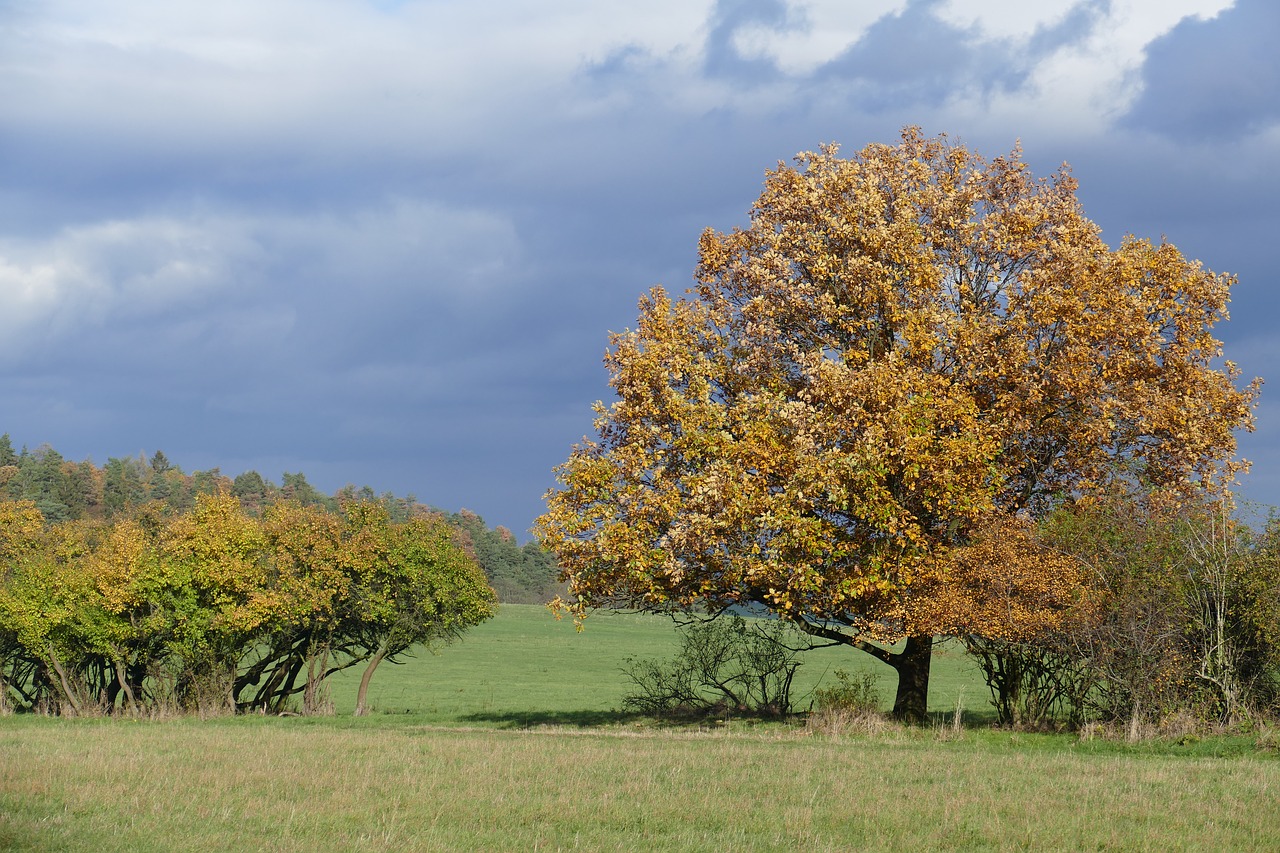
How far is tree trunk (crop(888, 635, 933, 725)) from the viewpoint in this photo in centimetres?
3027

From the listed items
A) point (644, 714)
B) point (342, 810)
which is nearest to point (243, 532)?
point (644, 714)

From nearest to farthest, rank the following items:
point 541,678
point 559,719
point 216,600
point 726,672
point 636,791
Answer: point 636,791 → point 726,672 → point 559,719 → point 216,600 → point 541,678

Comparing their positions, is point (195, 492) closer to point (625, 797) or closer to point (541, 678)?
point (541, 678)

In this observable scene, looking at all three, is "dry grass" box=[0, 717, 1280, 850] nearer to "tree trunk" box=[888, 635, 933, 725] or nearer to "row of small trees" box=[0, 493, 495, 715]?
"tree trunk" box=[888, 635, 933, 725]

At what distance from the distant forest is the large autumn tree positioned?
4186 inches

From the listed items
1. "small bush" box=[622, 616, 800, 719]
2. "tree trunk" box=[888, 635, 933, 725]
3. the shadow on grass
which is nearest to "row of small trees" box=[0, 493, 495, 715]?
the shadow on grass

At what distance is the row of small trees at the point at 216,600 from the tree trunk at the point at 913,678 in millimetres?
16376

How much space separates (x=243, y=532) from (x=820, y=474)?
853 inches

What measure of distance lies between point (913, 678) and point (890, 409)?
8699 millimetres

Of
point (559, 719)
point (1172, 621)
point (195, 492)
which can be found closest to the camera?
point (1172, 621)

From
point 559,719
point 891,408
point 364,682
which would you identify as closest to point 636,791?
point 891,408

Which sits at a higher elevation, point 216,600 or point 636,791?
point 216,600

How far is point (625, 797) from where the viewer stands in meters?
16.9

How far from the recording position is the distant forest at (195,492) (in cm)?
13912
